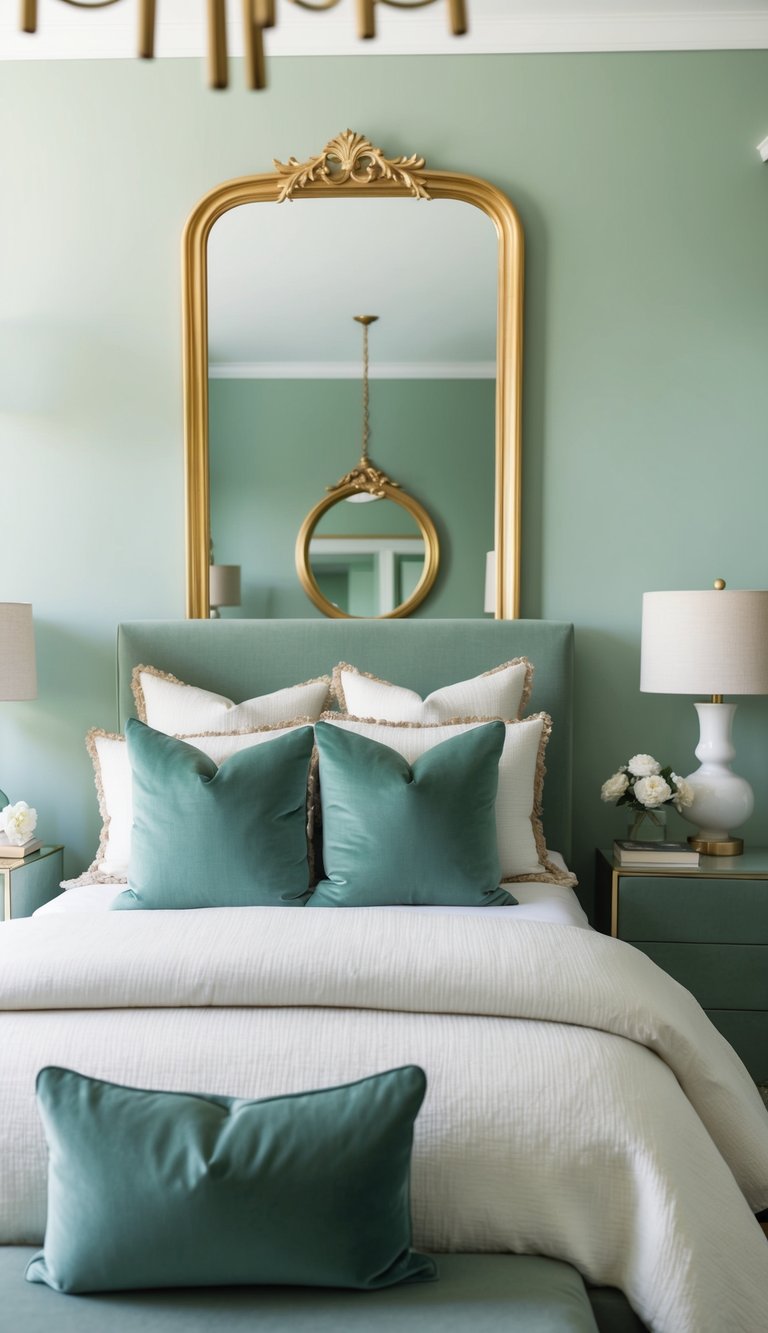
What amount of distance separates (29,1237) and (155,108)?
3.04 m

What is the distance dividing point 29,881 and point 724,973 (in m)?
1.91

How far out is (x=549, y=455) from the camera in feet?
10.7

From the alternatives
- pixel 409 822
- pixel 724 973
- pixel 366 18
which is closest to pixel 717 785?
pixel 724 973

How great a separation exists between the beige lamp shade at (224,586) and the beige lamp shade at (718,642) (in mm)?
1305

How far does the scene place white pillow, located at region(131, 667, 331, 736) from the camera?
290 centimetres

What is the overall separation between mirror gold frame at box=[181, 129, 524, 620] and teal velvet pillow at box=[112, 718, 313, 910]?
93cm

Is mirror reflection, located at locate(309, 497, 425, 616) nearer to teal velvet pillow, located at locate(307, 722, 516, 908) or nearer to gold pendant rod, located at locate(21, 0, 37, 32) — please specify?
teal velvet pillow, located at locate(307, 722, 516, 908)

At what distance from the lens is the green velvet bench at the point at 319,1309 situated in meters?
1.29

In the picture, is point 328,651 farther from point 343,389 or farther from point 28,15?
point 28,15

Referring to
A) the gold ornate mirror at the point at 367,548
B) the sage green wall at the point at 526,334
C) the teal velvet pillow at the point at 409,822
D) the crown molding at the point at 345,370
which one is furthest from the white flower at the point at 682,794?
the crown molding at the point at 345,370

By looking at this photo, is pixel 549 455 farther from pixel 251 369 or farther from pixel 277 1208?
pixel 277 1208

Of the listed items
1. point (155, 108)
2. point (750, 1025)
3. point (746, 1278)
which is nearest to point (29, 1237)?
point (746, 1278)

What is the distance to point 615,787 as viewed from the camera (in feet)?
9.80

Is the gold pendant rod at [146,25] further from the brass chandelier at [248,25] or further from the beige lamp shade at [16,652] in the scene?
the beige lamp shade at [16,652]
